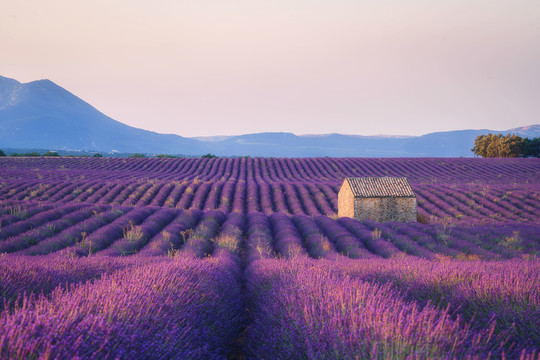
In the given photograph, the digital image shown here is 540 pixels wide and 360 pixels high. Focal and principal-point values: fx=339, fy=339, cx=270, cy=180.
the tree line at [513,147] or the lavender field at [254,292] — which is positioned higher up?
the tree line at [513,147]

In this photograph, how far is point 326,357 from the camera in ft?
7.91

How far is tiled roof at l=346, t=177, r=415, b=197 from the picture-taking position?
63.9 ft

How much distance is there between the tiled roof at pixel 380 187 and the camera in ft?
63.9

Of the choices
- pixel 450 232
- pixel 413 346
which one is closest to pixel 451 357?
pixel 413 346

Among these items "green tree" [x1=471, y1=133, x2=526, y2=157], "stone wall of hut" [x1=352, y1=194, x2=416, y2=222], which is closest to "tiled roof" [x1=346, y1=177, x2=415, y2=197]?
"stone wall of hut" [x1=352, y1=194, x2=416, y2=222]

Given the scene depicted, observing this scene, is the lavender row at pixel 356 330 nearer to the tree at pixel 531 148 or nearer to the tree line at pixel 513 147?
the tree line at pixel 513 147

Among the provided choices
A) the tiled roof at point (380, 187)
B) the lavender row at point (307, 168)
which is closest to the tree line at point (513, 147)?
the lavender row at point (307, 168)

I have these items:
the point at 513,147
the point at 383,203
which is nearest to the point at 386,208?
the point at 383,203

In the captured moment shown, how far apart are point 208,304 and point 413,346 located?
2.29m

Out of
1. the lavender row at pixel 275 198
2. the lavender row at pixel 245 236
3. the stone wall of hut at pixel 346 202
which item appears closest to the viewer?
the lavender row at pixel 245 236

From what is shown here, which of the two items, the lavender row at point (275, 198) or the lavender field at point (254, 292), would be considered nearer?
the lavender field at point (254, 292)

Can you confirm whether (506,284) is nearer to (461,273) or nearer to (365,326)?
(461,273)

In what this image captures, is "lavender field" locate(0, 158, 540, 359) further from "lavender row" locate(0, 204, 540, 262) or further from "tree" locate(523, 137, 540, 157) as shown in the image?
"tree" locate(523, 137, 540, 157)

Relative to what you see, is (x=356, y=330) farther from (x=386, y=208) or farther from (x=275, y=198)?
(x=275, y=198)
